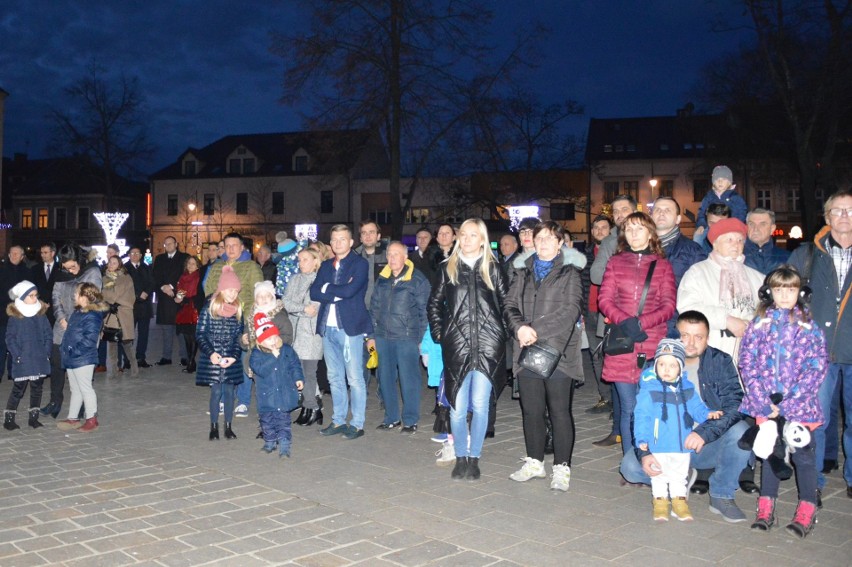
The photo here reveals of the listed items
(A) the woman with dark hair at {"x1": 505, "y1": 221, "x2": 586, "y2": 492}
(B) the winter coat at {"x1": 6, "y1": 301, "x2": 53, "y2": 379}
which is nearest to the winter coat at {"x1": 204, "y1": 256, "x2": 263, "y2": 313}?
(B) the winter coat at {"x1": 6, "y1": 301, "x2": 53, "y2": 379}

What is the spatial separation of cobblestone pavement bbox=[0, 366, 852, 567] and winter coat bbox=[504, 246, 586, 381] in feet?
3.48

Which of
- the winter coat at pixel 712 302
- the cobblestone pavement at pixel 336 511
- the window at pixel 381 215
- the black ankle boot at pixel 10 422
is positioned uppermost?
the window at pixel 381 215

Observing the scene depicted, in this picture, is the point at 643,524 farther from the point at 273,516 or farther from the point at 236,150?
the point at 236,150

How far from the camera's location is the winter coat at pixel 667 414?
5594 mm

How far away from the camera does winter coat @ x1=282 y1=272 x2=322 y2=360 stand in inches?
353

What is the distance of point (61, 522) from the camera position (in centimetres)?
544

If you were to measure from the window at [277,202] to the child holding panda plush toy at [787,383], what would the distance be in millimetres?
63531

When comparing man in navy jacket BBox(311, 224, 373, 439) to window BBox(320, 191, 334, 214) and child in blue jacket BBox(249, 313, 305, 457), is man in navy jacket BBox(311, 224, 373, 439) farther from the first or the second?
window BBox(320, 191, 334, 214)

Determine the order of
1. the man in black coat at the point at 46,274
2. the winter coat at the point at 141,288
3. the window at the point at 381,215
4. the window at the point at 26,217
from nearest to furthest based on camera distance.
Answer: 1. the man in black coat at the point at 46,274
2. the winter coat at the point at 141,288
3. the window at the point at 381,215
4. the window at the point at 26,217

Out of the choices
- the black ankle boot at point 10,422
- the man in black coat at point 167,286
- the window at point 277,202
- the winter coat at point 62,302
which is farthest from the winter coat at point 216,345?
the window at point 277,202

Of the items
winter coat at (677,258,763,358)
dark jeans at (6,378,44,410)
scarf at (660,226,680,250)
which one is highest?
scarf at (660,226,680,250)

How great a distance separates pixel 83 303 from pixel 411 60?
18.2 m

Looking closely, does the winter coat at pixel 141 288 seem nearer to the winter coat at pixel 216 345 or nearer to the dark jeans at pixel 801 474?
the winter coat at pixel 216 345

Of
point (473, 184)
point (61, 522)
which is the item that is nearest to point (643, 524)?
point (61, 522)
